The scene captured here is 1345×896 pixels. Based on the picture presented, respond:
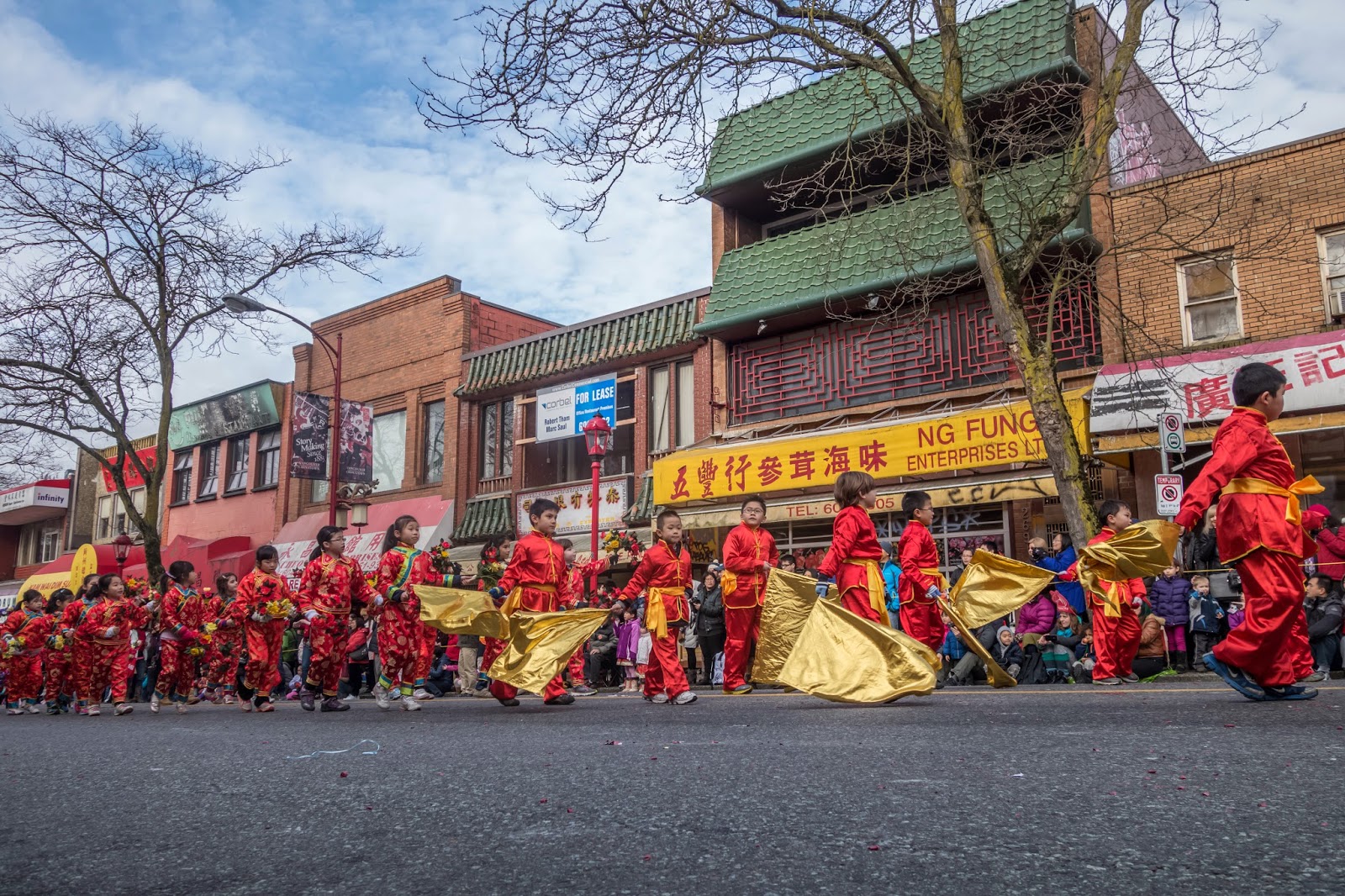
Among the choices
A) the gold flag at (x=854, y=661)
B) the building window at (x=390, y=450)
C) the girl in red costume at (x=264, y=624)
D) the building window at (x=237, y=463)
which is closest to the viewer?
the gold flag at (x=854, y=661)

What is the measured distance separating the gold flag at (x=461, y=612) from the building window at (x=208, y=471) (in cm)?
2739

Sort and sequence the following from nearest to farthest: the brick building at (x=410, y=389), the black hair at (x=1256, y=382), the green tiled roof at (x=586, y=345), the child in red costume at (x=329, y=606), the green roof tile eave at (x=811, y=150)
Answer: the black hair at (x=1256, y=382) < the child in red costume at (x=329, y=606) < the green roof tile eave at (x=811, y=150) < the green tiled roof at (x=586, y=345) < the brick building at (x=410, y=389)

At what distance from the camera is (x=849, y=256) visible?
1834 centimetres

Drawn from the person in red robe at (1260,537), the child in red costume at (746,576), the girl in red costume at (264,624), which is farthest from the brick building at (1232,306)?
the girl in red costume at (264,624)

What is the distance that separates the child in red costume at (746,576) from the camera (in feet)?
31.7

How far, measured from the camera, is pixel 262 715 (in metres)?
10.7

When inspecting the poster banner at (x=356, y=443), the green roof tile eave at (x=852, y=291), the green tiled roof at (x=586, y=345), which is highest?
the green tiled roof at (x=586, y=345)

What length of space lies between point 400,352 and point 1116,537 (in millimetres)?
22872

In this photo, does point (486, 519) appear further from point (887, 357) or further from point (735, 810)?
point (735, 810)

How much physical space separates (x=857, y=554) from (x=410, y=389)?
20.7 m

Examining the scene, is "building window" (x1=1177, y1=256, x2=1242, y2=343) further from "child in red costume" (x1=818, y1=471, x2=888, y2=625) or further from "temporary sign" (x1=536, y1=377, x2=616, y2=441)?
"temporary sign" (x1=536, y1=377, x2=616, y2=441)

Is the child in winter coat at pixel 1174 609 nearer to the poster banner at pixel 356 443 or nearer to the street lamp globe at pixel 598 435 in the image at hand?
the street lamp globe at pixel 598 435

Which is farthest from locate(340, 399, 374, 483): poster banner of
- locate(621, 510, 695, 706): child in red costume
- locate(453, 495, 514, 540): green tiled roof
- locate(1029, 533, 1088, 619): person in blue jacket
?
locate(1029, 533, 1088, 619): person in blue jacket

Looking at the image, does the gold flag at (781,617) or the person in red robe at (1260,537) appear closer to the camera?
the person in red robe at (1260,537)
